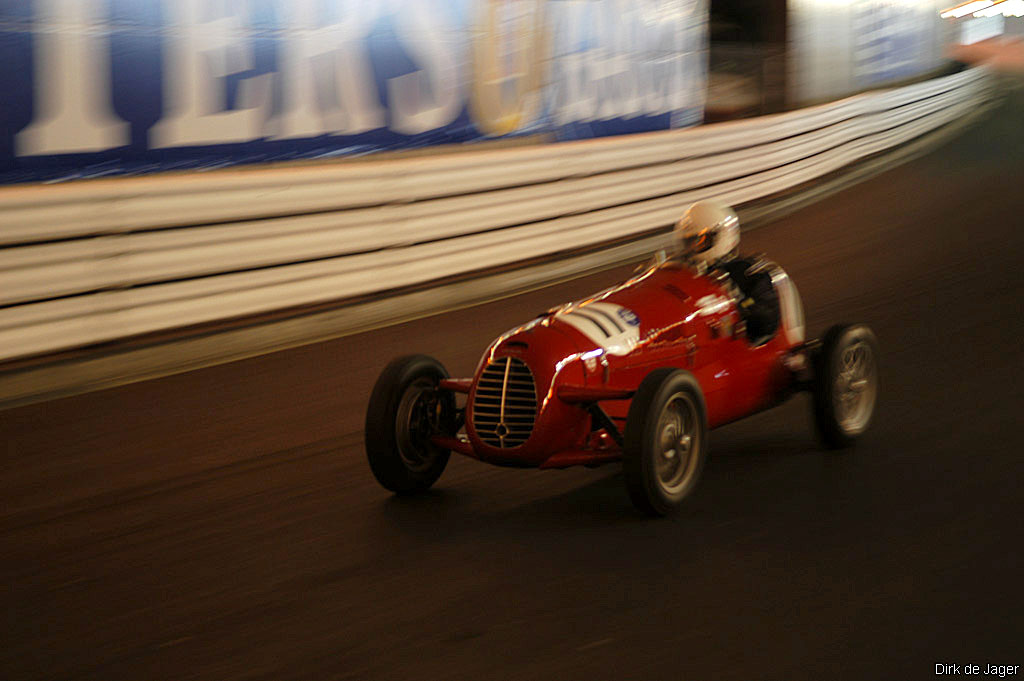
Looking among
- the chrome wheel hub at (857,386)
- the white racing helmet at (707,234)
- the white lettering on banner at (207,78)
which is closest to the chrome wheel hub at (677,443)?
the white racing helmet at (707,234)

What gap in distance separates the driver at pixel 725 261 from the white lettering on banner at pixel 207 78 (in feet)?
15.7

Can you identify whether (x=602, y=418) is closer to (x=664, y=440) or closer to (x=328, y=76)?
(x=664, y=440)

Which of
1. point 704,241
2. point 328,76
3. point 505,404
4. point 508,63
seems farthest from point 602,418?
point 508,63

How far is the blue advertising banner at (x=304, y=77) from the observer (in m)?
8.41

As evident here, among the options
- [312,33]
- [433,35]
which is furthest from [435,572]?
[433,35]

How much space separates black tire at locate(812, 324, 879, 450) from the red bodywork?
9.9 inches

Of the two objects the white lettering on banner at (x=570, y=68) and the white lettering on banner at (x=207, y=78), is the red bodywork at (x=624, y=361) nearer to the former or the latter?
the white lettering on banner at (x=207, y=78)

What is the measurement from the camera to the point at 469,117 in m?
12.5

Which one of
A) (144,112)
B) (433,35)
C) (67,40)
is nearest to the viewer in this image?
(67,40)

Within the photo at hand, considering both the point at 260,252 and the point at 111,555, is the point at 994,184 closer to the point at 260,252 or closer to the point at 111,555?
the point at 260,252

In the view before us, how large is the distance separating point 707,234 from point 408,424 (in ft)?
5.89

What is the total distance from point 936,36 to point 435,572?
86.6 feet

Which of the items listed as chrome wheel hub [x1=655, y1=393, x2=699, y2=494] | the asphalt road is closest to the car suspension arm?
chrome wheel hub [x1=655, y1=393, x2=699, y2=494]

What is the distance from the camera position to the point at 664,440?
509 cm
